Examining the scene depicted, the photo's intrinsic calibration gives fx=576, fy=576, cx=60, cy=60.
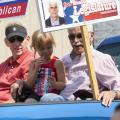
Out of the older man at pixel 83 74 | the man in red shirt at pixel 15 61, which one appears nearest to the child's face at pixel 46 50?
the older man at pixel 83 74

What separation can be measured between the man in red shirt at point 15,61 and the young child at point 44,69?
248 millimetres

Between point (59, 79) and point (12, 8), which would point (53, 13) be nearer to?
point (12, 8)

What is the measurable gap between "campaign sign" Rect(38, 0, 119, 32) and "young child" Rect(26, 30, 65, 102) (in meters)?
0.47

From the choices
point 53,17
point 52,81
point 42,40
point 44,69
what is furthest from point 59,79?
point 53,17

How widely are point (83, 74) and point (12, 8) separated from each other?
0.70 meters

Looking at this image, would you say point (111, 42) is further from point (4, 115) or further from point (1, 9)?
point (4, 115)

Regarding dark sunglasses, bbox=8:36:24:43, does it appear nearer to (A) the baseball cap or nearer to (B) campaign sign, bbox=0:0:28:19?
(A) the baseball cap

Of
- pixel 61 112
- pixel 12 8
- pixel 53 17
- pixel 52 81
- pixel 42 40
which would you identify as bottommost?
pixel 61 112

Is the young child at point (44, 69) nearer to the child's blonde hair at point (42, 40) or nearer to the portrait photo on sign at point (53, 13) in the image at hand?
the child's blonde hair at point (42, 40)

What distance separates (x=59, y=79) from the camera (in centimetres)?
417

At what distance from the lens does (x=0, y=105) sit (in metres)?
3.60

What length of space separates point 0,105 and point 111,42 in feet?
6.11

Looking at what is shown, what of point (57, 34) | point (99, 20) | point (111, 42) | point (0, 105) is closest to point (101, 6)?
point (99, 20)

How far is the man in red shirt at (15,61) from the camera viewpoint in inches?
179
